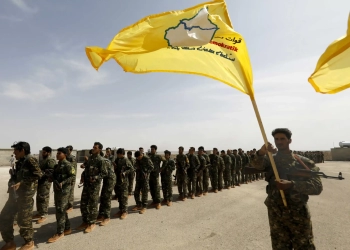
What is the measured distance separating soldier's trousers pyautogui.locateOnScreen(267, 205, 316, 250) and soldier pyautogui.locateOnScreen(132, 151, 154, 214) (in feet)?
16.0

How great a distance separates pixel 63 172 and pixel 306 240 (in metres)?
4.84

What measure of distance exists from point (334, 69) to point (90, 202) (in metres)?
5.68

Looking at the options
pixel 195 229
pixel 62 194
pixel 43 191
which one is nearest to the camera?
pixel 62 194

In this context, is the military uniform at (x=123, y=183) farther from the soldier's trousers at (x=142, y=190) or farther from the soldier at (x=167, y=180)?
the soldier at (x=167, y=180)

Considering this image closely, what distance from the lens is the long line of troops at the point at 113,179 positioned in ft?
16.5

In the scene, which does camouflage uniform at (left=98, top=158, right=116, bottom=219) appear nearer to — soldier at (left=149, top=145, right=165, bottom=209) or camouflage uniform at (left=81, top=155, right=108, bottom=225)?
camouflage uniform at (left=81, top=155, right=108, bottom=225)

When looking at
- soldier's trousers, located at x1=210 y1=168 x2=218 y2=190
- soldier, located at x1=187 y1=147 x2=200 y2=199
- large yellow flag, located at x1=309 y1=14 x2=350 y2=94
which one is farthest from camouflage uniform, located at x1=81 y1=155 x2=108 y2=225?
soldier's trousers, located at x1=210 y1=168 x2=218 y2=190

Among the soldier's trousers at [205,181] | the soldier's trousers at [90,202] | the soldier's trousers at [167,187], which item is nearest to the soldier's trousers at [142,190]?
the soldier's trousers at [167,187]

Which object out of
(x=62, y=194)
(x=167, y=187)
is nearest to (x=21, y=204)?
(x=62, y=194)

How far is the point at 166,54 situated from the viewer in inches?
138

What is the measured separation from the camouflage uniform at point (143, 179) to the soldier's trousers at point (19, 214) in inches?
136

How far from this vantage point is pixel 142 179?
287 inches

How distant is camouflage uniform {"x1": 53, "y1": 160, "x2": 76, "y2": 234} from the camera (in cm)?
473

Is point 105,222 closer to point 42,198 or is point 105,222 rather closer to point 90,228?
point 90,228
